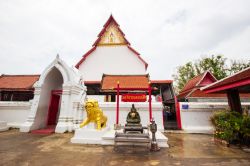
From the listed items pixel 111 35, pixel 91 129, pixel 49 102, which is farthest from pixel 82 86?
pixel 111 35

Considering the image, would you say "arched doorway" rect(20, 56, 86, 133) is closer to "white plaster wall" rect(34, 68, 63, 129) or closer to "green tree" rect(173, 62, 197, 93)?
"white plaster wall" rect(34, 68, 63, 129)

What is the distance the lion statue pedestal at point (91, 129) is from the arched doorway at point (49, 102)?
3959mm

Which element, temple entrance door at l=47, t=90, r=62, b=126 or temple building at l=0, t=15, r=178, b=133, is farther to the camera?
temple entrance door at l=47, t=90, r=62, b=126

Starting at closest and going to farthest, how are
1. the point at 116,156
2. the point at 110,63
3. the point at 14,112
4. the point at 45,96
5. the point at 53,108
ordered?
the point at 116,156 → the point at 45,96 → the point at 14,112 → the point at 53,108 → the point at 110,63

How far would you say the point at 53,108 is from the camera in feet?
34.1

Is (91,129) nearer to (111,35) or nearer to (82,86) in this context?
(82,86)

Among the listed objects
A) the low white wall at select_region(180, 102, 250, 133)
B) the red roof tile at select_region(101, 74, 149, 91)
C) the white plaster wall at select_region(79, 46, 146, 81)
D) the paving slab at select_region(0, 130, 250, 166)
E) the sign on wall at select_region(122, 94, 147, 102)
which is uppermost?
→ the white plaster wall at select_region(79, 46, 146, 81)

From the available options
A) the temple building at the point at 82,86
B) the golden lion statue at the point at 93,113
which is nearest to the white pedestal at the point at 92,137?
the golden lion statue at the point at 93,113

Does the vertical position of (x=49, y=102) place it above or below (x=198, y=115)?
above

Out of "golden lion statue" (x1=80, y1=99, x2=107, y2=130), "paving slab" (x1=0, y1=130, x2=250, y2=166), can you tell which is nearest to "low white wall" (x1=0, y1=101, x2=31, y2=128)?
"paving slab" (x1=0, y1=130, x2=250, y2=166)

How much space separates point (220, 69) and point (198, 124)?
20896 mm

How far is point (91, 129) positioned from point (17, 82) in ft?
32.3

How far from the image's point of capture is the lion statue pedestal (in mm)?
5848

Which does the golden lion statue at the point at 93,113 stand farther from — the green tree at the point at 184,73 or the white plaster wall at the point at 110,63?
the green tree at the point at 184,73
